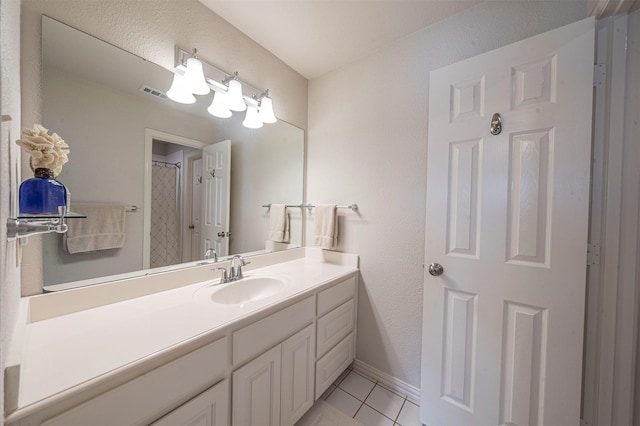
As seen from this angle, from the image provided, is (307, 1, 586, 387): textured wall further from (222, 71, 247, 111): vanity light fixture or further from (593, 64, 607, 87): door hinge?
(222, 71, 247, 111): vanity light fixture

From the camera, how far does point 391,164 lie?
1.54m

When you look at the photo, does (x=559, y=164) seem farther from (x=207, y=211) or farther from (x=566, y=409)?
(x=207, y=211)

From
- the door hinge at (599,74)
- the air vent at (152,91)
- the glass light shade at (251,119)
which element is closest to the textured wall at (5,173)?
the air vent at (152,91)

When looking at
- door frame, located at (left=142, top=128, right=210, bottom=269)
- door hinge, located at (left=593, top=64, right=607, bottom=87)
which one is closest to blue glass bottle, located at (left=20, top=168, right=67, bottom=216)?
door frame, located at (left=142, top=128, right=210, bottom=269)

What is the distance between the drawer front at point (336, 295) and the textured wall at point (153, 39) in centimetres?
118

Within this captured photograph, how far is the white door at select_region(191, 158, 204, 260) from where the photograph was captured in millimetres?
1321

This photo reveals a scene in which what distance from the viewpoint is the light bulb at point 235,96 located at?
1.38 m

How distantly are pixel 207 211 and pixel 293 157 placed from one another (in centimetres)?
83

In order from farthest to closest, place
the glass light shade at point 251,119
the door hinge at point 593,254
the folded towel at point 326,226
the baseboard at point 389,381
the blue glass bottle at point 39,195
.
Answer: the folded towel at point 326,226 < the glass light shade at point 251,119 < the baseboard at point 389,381 < the door hinge at point 593,254 < the blue glass bottle at point 39,195

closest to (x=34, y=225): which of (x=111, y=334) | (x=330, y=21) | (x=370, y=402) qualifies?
(x=111, y=334)

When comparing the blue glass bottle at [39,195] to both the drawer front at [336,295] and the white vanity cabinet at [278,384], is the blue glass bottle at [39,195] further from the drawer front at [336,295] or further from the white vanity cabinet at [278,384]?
the drawer front at [336,295]

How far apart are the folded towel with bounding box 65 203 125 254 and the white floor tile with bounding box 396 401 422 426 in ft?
5.73

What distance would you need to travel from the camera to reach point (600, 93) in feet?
3.08

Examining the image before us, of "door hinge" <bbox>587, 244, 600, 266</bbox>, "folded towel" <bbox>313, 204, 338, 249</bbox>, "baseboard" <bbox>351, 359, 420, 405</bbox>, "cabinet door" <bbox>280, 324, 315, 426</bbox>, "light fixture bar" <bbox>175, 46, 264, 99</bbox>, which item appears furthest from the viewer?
"folded towel" <bbox>313, 204, 338, 249</bbox>
